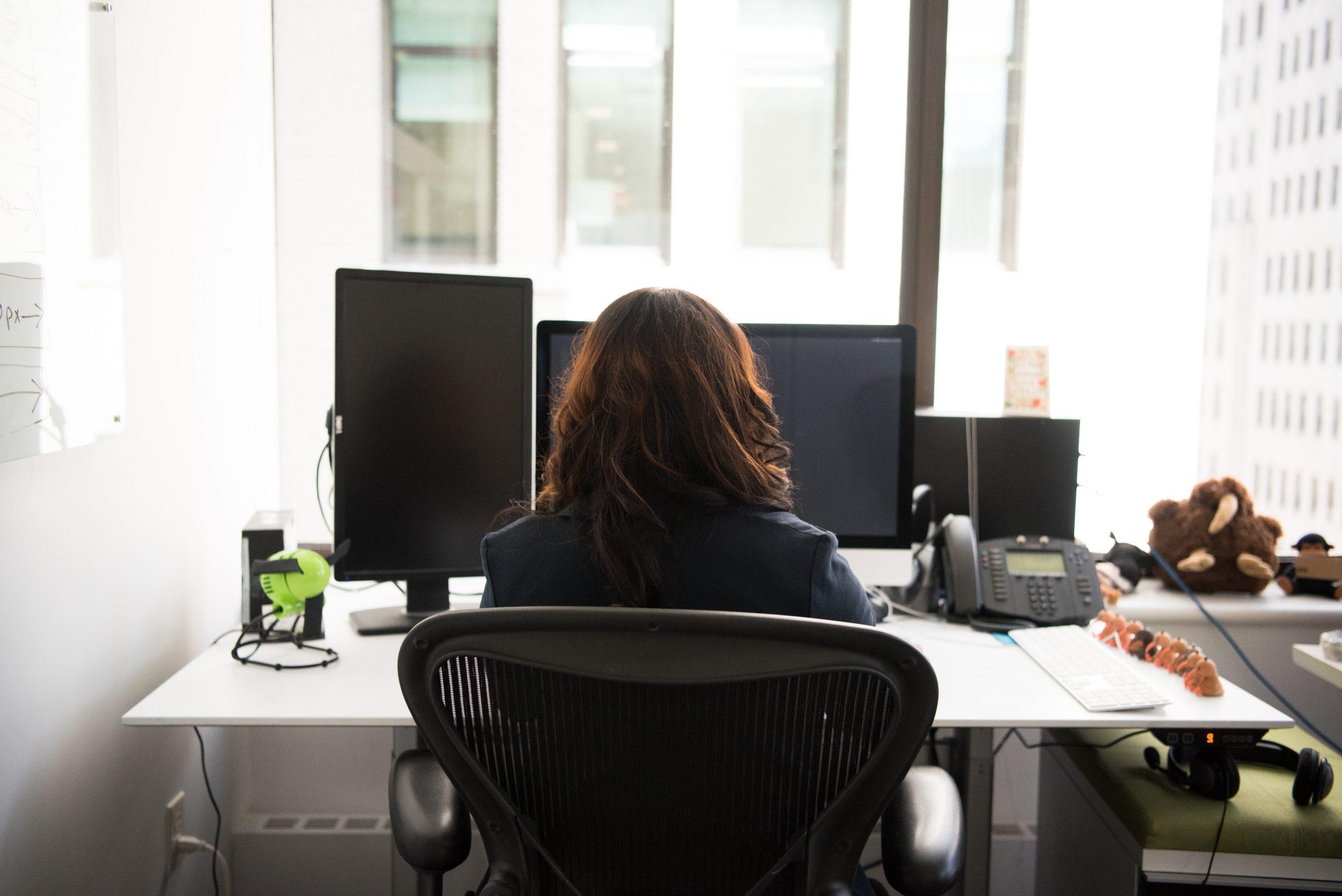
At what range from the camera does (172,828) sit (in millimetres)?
1700

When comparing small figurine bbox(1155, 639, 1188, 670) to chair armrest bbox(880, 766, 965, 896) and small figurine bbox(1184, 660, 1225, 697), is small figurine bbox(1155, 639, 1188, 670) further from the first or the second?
chair armrest bbox(880, 766, 965, 896)

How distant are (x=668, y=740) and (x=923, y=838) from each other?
34 centimetres

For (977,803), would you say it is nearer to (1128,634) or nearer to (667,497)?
(1128,634)

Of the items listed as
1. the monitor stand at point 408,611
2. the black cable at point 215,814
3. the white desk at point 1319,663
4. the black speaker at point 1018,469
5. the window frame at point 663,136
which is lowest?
the black cable at point 215,814

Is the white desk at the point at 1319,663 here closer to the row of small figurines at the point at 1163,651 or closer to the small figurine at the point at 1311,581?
the row of small figurines at the point at 1163,651

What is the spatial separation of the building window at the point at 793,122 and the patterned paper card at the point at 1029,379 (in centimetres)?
63

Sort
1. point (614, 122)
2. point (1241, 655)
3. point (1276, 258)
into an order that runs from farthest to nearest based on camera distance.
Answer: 1. point (614, 122)
2. point (1276, 258)
3. point (1241, 655)

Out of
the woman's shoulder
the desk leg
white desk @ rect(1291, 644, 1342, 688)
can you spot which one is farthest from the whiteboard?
white desk @ rect(1291, 644, 1342, 688)

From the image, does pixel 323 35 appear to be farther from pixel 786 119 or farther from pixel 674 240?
pixel 786 119

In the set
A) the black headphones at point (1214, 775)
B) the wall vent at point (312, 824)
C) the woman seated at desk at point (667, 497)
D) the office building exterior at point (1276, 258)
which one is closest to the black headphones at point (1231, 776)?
the black headphones at point (1214, 775)

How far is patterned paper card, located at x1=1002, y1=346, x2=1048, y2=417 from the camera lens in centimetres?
200

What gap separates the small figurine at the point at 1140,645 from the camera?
1531mm

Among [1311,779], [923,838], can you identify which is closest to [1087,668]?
A: [1311,779]

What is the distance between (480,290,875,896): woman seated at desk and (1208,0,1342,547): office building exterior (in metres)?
1.82
